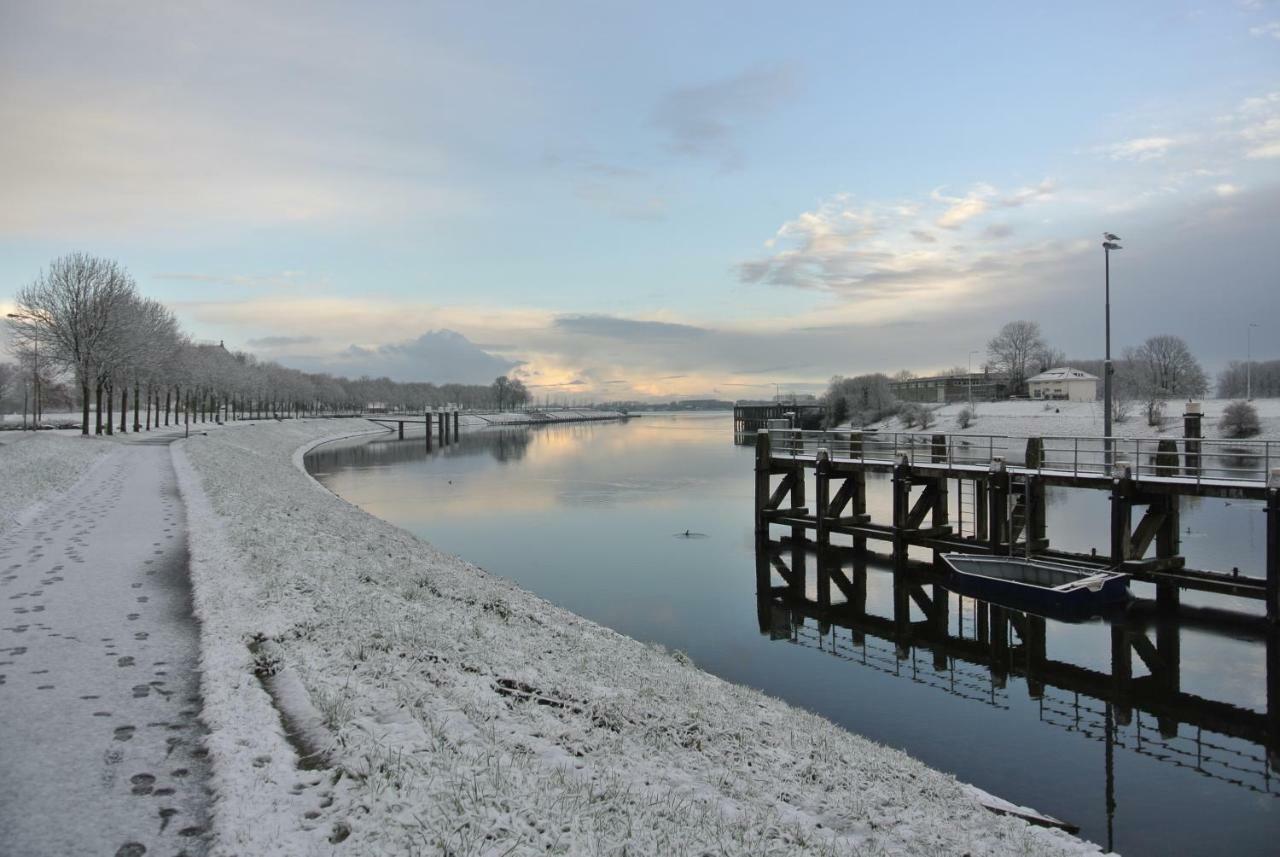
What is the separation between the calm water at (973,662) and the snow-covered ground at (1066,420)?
28907 mm

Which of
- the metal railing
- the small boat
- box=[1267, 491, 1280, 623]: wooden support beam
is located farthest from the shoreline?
the metal railing

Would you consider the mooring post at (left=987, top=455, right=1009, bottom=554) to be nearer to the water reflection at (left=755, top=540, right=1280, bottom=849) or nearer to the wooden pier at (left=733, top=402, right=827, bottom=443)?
the water reflection at (left=755, top=540, right=1280, bottom=849)

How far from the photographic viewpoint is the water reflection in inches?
481

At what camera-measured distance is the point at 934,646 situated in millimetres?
17594

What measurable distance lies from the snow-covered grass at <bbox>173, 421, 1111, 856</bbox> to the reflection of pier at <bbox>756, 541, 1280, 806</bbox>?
5.03 meters

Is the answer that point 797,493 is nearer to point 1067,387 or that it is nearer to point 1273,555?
point 1273,555

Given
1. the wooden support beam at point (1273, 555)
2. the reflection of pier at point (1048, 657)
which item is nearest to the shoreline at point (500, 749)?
the reflection of pier at point (1048, 657)

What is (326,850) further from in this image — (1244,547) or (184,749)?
(1244,547)

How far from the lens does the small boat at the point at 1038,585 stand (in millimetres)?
18125

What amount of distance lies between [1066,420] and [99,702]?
267 ft

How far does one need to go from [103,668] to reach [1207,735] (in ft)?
51.2

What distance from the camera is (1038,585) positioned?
63.0 ft

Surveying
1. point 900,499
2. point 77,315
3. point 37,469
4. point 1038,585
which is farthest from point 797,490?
point 77,315

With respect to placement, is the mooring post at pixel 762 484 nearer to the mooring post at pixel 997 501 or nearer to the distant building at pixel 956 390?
the mooring post at pixel 997 501
